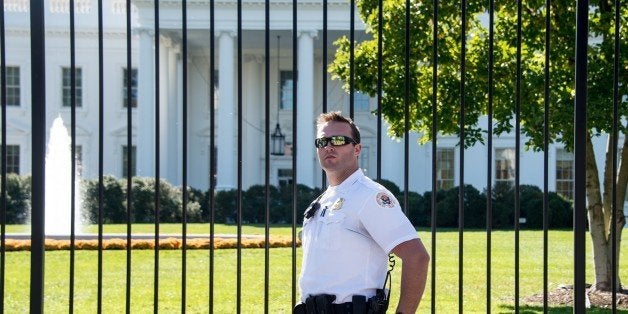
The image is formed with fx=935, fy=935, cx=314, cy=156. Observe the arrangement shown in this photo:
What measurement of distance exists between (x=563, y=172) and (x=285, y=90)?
11.3 meters

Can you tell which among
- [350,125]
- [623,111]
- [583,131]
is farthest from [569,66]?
[350,125]

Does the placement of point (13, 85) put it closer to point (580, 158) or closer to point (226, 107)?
point (226, 107)

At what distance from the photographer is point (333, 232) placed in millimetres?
3723

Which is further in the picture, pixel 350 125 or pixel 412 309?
pixel 350 125

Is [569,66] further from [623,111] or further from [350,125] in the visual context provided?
[350,125]

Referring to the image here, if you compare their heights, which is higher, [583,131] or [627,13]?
[627,13]

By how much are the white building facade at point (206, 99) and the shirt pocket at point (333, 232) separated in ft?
92.4

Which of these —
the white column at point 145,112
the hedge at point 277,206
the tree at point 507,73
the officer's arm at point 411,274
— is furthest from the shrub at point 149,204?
the officer's arm at point 411,274

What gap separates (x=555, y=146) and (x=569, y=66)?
2548 cm

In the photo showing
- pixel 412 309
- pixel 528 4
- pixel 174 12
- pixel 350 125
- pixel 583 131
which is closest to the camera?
pixel 412 309

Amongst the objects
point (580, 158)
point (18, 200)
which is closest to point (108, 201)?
point (18, 200)

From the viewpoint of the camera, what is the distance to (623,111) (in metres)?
10.1

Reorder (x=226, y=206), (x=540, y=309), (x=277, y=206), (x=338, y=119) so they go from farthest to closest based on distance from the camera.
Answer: (x=226, y=206)
(x=277, y=206)
(x=540, y=309)
(x=338, y=119)

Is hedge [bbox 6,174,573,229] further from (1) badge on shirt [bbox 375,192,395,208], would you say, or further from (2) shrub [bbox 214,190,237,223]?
(1) badge on shirt [bbox 375,192,395,208]
